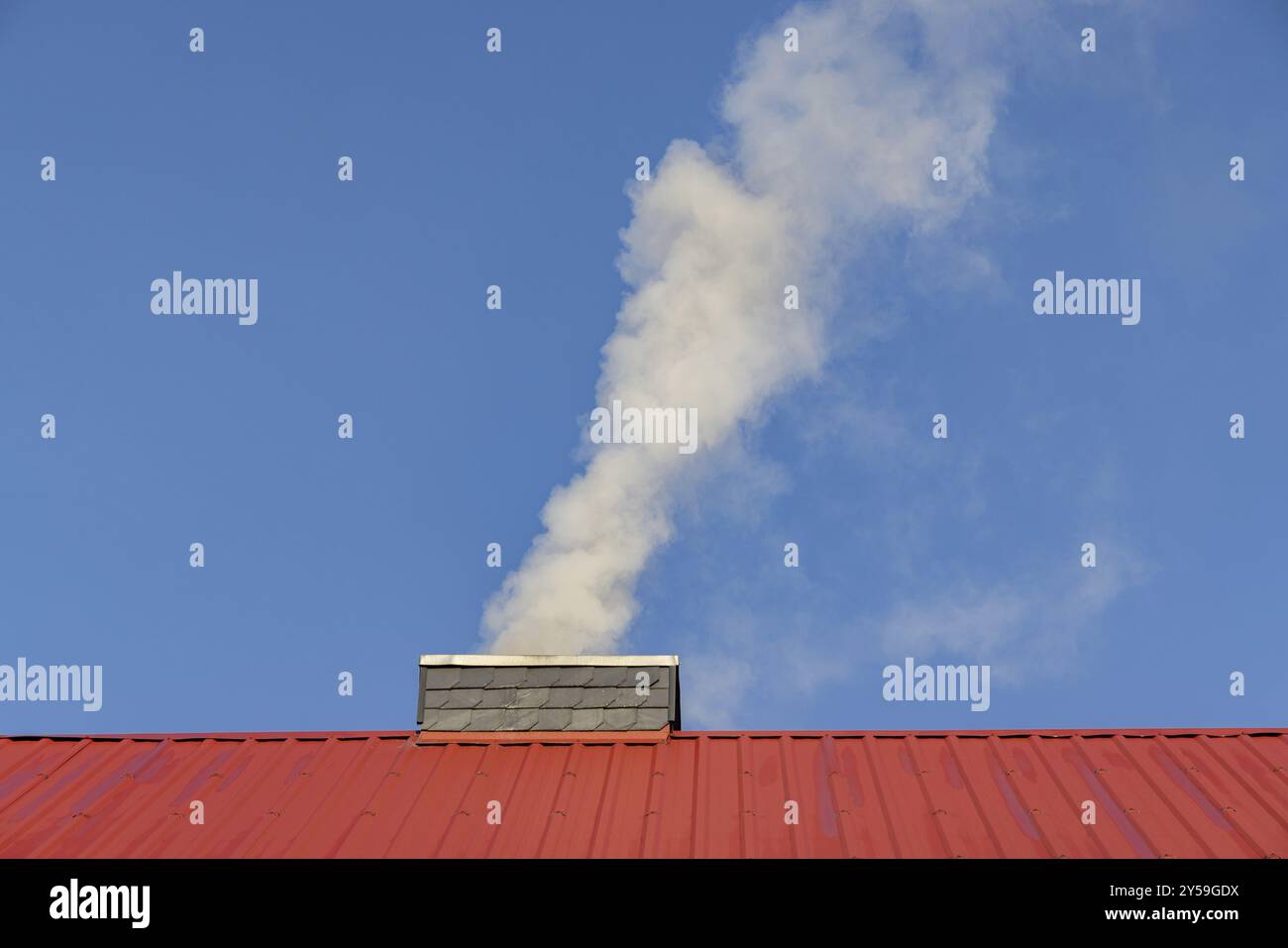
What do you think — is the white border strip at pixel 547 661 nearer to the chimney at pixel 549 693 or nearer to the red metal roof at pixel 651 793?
the chimney at pixel 549 693

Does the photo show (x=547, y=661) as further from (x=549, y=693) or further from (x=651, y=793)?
(x=651, y=793)

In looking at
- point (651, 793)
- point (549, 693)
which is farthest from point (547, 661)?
point (651, 793)

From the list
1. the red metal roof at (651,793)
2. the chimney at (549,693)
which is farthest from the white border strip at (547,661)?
the red metal roof at (651,793)

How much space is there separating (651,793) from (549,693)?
2.20m

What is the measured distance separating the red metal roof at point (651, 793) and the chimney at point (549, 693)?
23cm

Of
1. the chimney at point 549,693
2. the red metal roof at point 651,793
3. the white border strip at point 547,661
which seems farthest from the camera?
the white border strip at point 547,661

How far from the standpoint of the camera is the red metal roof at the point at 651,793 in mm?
10258

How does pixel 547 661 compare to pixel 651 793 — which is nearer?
pixel 651 793

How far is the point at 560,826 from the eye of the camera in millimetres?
10711

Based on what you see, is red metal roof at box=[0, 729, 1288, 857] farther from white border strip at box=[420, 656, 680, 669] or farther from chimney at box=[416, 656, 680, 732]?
white border strip at box=[420, 656, 680, 669]

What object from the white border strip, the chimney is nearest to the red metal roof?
the chimney

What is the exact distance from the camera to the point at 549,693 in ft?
43.3
